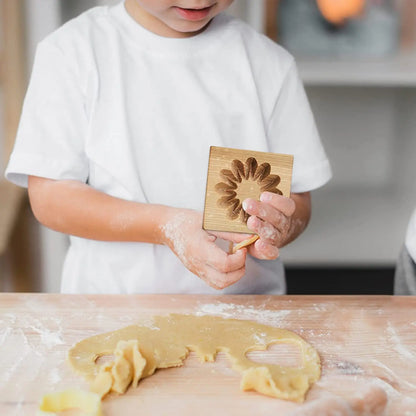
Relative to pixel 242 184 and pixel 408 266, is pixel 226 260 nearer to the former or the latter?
pixel 242 184

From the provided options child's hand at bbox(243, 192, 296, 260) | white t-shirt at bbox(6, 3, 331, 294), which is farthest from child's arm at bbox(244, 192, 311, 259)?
white t-shirt at bbox(6, 3, 331, 294)

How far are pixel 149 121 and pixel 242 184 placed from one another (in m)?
0.28

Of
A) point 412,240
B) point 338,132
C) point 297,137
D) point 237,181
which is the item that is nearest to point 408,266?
point 412,240

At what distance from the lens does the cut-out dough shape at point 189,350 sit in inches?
24.8

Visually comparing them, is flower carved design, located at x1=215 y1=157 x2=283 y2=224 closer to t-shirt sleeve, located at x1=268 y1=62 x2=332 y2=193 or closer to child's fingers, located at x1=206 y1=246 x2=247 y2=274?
child's fingers, located at x1=206 y1=246 x2=247 y2=274

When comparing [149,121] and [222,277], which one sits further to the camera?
[149,121]

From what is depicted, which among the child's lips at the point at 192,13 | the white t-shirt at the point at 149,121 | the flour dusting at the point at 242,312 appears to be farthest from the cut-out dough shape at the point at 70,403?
the child's lips at the point at 192,13

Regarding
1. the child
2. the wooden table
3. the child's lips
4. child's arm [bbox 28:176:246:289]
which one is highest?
the child's lips

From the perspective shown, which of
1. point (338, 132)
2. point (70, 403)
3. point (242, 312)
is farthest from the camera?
point (338, 132)

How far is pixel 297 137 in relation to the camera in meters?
1.01

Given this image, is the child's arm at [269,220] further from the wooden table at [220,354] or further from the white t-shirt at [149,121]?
the white t-shirt at [149,121]

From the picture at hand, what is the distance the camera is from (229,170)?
0.74m

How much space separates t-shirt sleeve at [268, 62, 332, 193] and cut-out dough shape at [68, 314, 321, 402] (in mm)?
Answer: 324

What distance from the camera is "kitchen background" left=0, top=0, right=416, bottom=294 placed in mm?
1875
